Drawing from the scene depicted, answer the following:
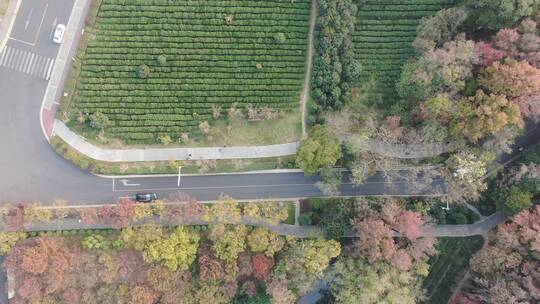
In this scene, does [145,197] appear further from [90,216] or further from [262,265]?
[262,265]

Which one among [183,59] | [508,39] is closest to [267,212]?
[183,59]

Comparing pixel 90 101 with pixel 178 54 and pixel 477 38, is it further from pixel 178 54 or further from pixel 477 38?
pixel 477 38

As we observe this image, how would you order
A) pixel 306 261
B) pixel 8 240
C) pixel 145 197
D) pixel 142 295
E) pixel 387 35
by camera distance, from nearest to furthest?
1. pixel 142 295
2. pixel 306 261
3. pixel 8 240
4. pixel 145 197
5. pixel 387 35

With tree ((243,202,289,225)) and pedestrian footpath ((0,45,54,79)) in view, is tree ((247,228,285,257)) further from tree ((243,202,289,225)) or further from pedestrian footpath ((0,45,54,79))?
pedestrian footpath ((0,45,54,79))

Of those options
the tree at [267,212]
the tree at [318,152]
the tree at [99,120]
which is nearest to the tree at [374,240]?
the tree at [318,152]

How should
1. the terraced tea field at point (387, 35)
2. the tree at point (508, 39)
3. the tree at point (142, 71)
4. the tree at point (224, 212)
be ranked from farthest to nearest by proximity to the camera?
the terraced tea field at point (387, 35)
the tree at point (142, 71)
the tree at point (224, 212)
the tree at point (508, 39)

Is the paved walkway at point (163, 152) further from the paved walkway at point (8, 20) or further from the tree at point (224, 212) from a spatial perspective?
the paved walkway at point (8, 20)
